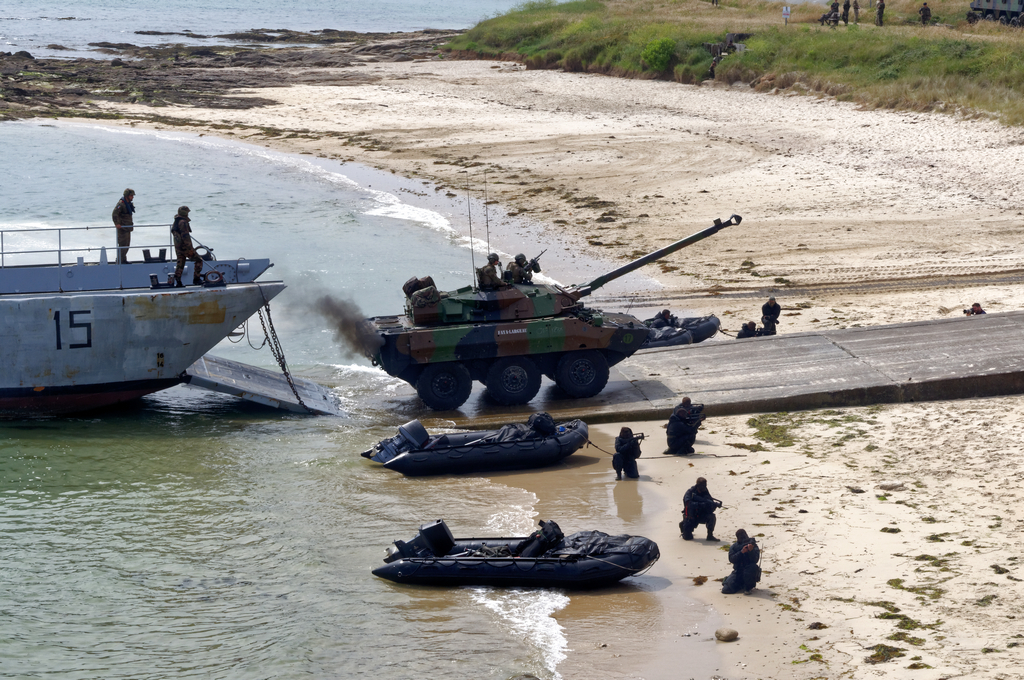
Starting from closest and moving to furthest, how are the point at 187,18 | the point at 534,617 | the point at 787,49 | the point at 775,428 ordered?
the point at 534,617 → the point at 775,428 → the point at 787,49 → the point at 187,18

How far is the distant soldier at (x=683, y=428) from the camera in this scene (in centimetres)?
1588

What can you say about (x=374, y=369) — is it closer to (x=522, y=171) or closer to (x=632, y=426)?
(x=632, y=426)

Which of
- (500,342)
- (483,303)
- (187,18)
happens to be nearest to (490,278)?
(483,303)

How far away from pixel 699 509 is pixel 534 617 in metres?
2.56

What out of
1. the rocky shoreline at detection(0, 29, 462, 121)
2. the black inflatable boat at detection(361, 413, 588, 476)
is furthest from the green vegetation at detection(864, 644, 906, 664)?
the rocky shoreline at detection(0, 29, 462, 121)

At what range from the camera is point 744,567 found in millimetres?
11453

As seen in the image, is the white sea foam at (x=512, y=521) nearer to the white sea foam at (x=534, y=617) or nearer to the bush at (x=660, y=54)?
the white sea foam at (x=534, y=617)

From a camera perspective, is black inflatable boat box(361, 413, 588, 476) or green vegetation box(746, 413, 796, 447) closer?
black inflatable boat box(361, 413, 588, 476)

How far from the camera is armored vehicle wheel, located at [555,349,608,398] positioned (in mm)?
18531

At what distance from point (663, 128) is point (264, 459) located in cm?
2641

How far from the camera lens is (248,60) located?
2496 inches

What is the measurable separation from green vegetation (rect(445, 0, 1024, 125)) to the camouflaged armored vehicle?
20.3m

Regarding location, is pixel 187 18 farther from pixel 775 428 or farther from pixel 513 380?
pixel 775 428

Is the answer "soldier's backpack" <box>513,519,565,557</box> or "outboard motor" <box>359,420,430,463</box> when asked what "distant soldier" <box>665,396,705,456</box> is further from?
"soldier's backpack" <box>513,519,565,557</box>
